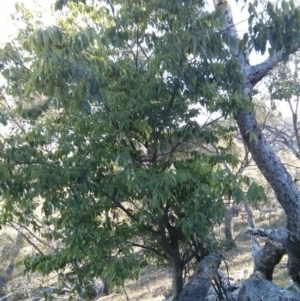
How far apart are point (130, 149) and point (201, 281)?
157cm

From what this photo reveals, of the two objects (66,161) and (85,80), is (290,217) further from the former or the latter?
(85,80)

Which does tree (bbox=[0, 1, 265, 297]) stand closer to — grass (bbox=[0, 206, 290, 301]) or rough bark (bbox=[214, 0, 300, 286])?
rough bark (bbox=[214, 0, 300, 286])

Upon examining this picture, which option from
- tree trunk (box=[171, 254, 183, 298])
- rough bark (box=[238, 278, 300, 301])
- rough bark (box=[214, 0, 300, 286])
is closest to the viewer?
rough bark (box=[238, 278, 300, 301])

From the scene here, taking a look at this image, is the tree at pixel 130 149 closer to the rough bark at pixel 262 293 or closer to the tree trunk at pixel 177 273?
the tree trunk at pixel 177 273

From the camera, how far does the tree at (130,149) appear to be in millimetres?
4520

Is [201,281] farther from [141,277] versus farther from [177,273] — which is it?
[141,277]

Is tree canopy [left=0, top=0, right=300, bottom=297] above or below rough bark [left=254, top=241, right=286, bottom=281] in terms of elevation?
above

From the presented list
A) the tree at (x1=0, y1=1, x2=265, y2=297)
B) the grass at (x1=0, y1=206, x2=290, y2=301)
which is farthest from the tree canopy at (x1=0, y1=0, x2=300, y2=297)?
the grass at (x1=0, y1=206, x2=290, y2=301)

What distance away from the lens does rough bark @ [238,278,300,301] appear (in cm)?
529

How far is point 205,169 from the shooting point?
5039mm

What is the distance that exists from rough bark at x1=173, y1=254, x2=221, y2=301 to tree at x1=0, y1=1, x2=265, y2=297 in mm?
309

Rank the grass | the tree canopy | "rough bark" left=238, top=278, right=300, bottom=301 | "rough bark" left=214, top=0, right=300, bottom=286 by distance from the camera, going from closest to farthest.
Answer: the tree canopy
"rough bark" left=238, top=278, right=300, bottom=301
"rough bark" left=214, top=0, right=300, bottom=286
the grass

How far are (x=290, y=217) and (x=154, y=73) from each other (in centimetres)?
344

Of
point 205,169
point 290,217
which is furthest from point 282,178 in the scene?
point 205,169
